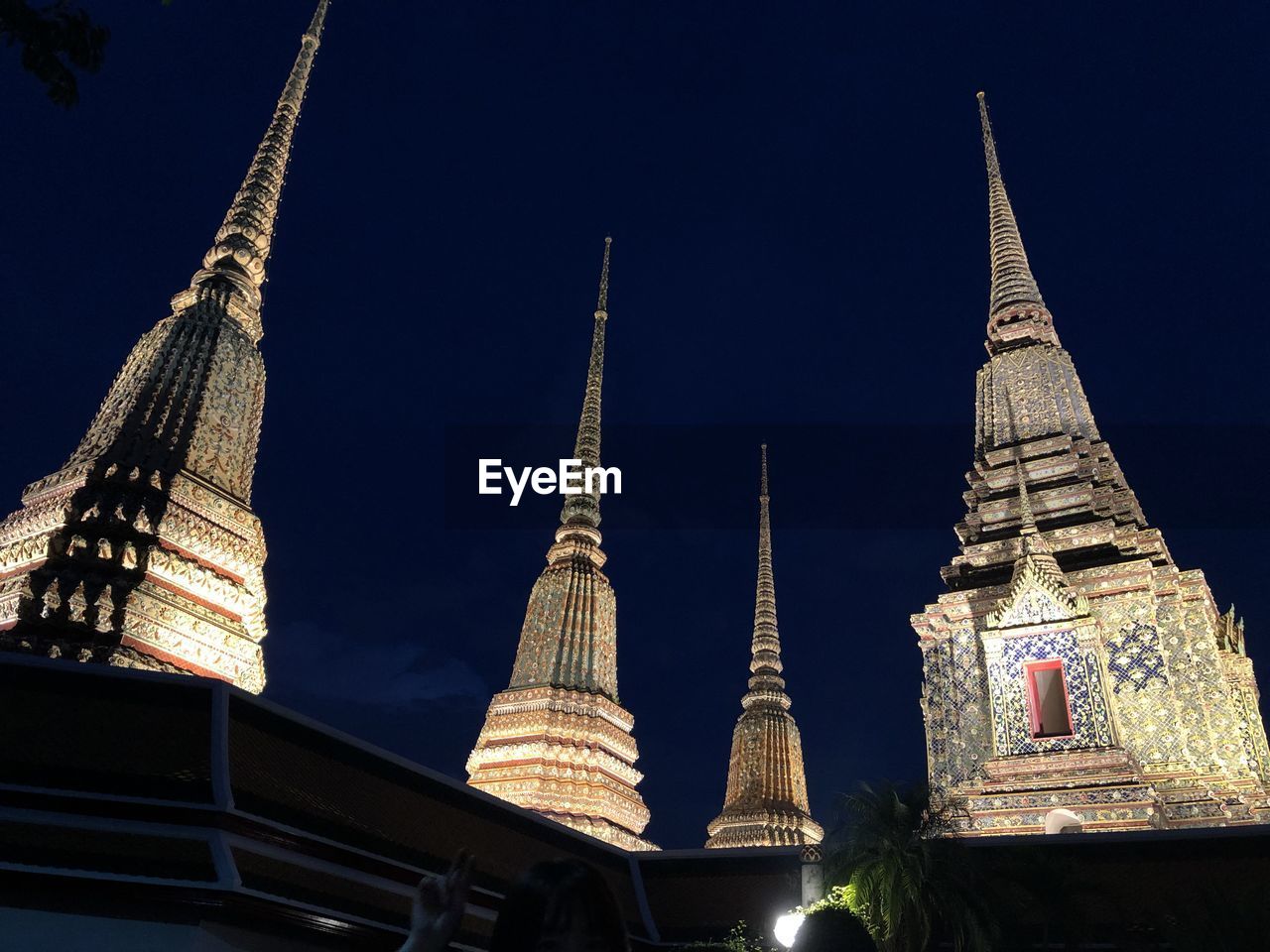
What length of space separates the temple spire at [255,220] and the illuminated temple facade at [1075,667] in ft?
53.7

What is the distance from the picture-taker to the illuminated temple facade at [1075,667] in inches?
634

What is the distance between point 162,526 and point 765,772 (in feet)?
66.1

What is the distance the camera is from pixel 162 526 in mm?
15883

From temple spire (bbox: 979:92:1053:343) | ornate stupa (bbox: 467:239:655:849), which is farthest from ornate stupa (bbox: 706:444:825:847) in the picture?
temple spire (bbox: 979:92:1053:343)

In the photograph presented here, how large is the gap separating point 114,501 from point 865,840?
12617mm

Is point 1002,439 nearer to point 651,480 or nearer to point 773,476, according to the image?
point 773,476

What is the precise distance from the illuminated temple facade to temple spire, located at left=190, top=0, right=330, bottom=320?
16.4 meters

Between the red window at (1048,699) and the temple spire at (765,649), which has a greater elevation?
the temple spire at (765,649)

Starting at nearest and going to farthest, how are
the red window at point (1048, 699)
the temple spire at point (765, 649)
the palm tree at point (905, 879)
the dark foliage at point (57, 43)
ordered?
the dark foliage at point (57, 43)
the palm tree at point (905, 879)
the red window at point (1048, 699)
the temple spire at point (765, 649)

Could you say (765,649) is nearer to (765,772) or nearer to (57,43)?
(765,772)

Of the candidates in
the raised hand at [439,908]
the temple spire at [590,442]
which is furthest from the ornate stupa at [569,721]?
the raised hand at [439,908]

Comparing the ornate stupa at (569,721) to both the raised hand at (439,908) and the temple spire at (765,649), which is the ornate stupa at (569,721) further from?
the raised hand at (439,908)

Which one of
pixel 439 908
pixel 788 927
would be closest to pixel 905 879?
pixel 788 927

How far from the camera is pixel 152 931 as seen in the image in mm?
7781
